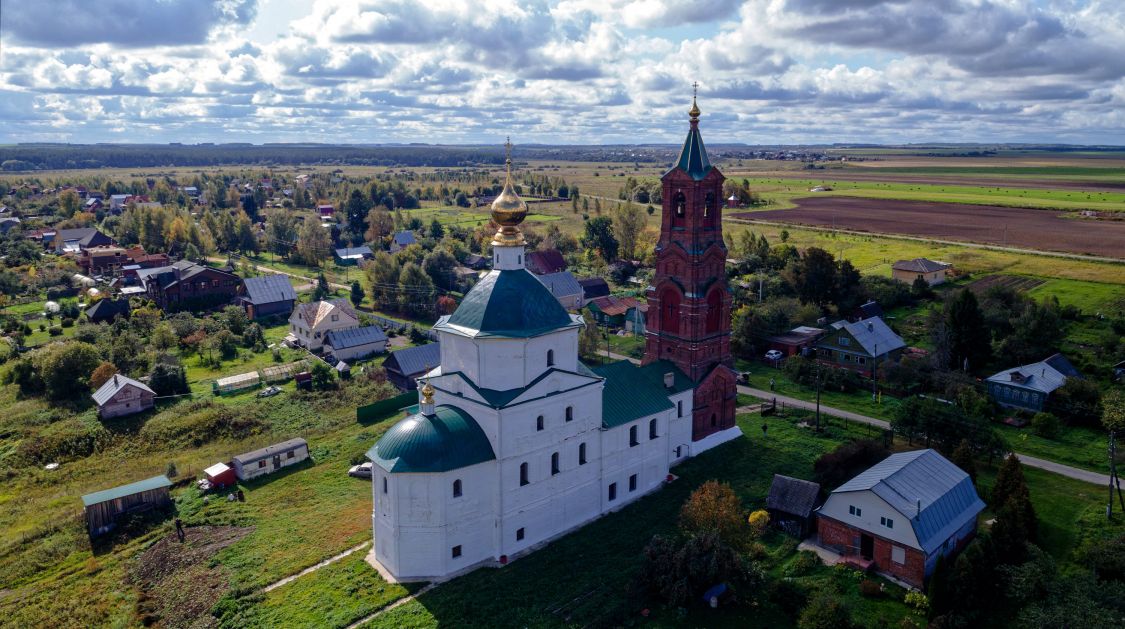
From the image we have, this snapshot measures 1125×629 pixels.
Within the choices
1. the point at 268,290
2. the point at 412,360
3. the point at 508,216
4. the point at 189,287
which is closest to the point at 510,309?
the point at 508,216

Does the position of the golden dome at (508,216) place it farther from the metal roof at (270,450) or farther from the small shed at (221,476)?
the small shed at (221,476)

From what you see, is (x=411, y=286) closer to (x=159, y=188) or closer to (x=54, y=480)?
(x=54, y=480)

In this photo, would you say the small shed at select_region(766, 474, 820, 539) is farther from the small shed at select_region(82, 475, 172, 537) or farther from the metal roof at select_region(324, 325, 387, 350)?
the metal roof at select_region(324, 325, 387, 350)

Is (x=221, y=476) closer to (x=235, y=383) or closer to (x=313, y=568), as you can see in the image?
(x=313, y=568)

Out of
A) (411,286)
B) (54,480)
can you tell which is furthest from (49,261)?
(54,480)

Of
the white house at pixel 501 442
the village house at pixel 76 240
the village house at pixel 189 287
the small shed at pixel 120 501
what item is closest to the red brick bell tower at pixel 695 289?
the white house at pixel 501 442

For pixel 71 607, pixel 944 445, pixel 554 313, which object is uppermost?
pixel 554 313
